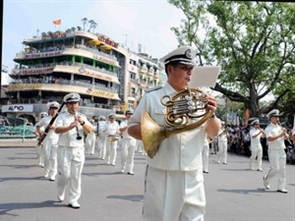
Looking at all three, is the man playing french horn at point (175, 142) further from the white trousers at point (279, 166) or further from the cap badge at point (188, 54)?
the white trousers at point (279, 166)

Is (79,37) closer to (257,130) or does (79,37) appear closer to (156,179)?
(257,130)

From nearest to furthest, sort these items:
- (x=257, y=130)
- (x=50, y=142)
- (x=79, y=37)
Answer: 1. (x=50, y=142)
2. (x=257, y=130)
3. (x=79, y=37)

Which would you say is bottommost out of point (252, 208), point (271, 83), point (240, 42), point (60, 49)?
point (252, 208)

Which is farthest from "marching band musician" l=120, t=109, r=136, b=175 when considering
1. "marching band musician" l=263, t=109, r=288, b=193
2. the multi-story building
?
the multi-story building

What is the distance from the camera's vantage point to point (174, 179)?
300 centimetres

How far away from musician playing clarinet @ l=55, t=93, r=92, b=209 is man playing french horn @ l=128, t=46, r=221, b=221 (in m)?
3.54

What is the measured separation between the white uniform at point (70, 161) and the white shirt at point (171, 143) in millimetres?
3554

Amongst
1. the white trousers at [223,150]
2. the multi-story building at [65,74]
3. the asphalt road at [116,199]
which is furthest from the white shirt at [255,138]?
the multi-story building at [65,74]

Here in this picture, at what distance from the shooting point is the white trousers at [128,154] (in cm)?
1128

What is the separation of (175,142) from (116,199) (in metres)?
4.33

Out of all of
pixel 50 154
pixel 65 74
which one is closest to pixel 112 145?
pixel 50 154

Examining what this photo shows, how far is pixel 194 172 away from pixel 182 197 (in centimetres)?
23

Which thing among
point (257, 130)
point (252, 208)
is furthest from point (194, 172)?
point (257, 130)

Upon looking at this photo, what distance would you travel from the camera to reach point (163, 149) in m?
3.06
